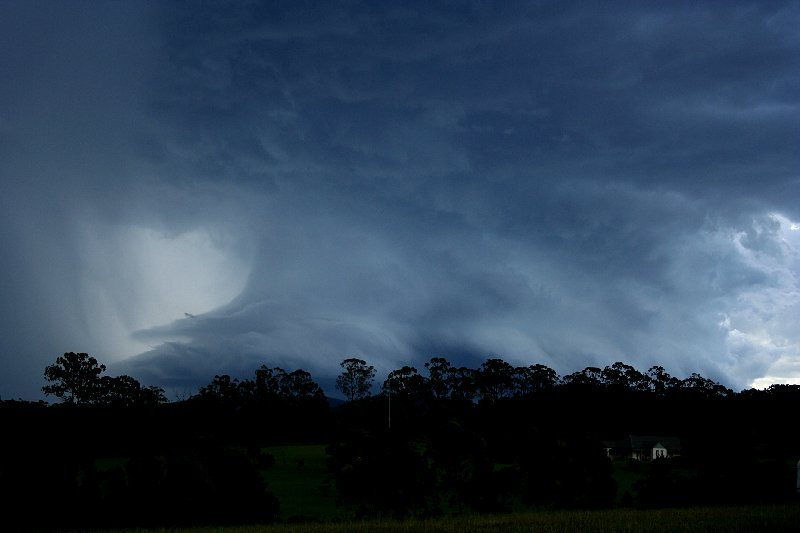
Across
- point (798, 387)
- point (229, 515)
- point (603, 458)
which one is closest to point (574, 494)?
point (603, 458)

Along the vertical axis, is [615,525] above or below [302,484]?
above

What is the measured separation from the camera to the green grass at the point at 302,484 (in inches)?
1833

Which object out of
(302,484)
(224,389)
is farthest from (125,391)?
(302,484)

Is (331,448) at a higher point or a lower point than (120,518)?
higher

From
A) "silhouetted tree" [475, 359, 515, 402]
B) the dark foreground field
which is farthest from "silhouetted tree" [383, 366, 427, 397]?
the dark foreground field

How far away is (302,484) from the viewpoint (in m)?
65.8

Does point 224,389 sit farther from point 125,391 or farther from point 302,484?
point 302,484

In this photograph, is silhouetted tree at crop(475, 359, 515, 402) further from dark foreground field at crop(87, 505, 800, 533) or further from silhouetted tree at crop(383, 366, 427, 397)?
dark foreground field at crop(87, 505, 800, 533)

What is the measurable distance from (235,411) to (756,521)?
112m

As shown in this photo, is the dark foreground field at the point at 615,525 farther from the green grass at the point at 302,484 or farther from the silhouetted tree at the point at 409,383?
the silhouetted tree at the point at 409,383

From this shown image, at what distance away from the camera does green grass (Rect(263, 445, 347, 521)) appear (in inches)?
1833

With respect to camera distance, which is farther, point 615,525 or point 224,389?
point 224,389

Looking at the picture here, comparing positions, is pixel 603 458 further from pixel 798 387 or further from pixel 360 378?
pixel 360 378

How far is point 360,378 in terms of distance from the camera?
19062 cm
